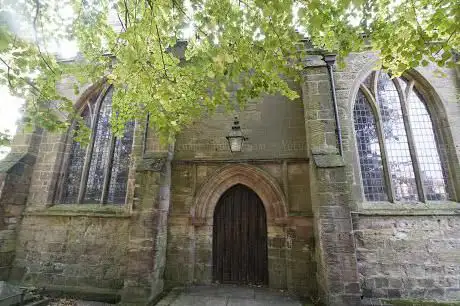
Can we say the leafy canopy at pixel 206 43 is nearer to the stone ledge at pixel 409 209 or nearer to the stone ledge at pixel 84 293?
the stone ledge at pixel 409 209

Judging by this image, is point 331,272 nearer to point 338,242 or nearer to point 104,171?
point 338,242

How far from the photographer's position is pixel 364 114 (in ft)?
22.3

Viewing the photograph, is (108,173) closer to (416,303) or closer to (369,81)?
(369,81)

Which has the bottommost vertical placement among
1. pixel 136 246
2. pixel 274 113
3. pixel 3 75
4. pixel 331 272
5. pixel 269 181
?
pixel 331 272

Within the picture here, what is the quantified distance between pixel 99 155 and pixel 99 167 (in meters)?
0.38

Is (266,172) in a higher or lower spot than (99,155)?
lower

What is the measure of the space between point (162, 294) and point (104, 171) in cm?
385

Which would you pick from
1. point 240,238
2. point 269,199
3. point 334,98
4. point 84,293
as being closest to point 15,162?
point 84,293

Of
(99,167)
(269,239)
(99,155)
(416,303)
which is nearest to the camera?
(416,303)

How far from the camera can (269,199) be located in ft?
19.4

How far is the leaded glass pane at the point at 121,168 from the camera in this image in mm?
6895

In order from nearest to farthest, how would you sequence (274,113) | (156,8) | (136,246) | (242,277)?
(156,8) → (136,246) → (242,277) → (274,113)

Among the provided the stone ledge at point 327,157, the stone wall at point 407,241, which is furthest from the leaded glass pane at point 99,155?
the stone wall at point 407,241

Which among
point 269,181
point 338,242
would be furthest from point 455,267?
point 269,181
